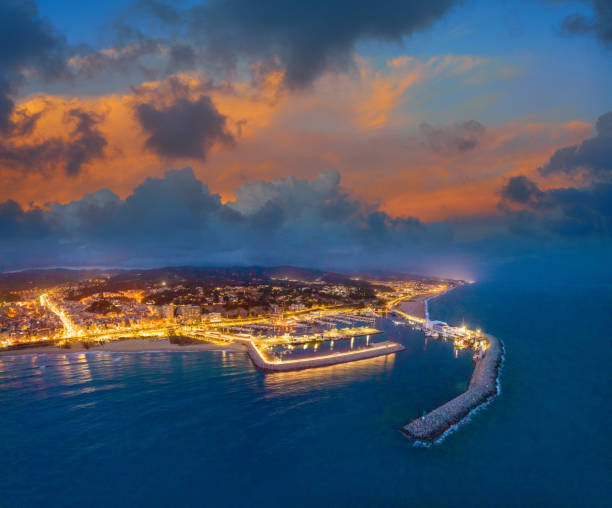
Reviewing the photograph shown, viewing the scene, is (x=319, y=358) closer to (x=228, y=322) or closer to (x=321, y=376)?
(x=321, y=376)

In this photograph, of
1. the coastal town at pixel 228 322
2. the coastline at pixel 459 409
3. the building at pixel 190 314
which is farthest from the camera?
the building at pixel 190 314

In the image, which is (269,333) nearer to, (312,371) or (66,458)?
(312,371)

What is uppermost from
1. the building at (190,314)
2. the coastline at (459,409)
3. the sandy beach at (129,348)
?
the building at (190,314)

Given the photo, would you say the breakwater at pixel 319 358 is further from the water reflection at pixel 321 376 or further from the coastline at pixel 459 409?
the coastline at pixel 459 409

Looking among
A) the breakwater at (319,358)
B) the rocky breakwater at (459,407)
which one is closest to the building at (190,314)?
the breakwater at (319,358)

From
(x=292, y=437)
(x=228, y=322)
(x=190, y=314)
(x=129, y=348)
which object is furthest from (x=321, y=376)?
(x=190, y=314)

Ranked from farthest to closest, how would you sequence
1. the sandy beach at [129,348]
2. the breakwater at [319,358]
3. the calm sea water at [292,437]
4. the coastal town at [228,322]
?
the coastal town at [228,322] < the sandy beach at [129,348] < the breakwater at [319,358] < the calm sea water at [292,437]

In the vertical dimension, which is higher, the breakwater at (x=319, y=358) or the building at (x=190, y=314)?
the building at (x=190, y=314)

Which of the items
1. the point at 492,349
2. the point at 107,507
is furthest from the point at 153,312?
the point at 492,349
